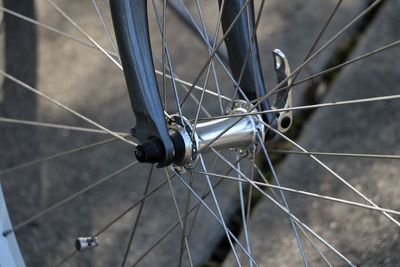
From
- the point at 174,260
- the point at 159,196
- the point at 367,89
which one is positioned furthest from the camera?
the point at 367,89

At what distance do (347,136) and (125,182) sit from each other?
0.48m

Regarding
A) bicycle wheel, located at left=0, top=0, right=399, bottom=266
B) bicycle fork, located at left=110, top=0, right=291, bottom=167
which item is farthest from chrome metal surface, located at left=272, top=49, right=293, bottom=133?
bicycle wheel, located at left=0, top=0, right=399, bottom=266

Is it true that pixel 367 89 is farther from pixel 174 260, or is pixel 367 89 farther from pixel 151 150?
pixel 151 150

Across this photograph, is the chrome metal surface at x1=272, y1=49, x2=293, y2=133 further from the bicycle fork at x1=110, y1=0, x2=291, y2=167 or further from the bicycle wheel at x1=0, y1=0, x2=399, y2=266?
the bicycle wheel at x1=0, y1=0, x2=399, y2=266

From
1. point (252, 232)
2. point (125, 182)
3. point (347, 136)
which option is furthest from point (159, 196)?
point (347, 136)

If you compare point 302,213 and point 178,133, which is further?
point 302,213

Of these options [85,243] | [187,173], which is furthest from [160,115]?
[187,173]

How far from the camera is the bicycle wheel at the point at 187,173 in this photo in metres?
1.78

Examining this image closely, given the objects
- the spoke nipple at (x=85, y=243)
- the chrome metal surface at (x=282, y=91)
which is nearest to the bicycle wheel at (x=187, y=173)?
the spoke nipple at (x=85, y=243)

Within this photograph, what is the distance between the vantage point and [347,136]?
2.01 m

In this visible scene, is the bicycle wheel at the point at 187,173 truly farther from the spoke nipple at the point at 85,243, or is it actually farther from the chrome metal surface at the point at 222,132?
the chrome metal surface at the point at 222,132

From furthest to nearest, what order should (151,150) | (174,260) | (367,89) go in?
1. (367,89)
2. (174,260)
3. (151,150)

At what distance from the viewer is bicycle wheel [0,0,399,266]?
178 centimetres

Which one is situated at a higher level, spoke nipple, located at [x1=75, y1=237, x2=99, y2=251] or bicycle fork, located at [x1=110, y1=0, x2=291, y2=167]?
bicycle fork, located at [x1=110, y1=0, x2=291, y2=167]
